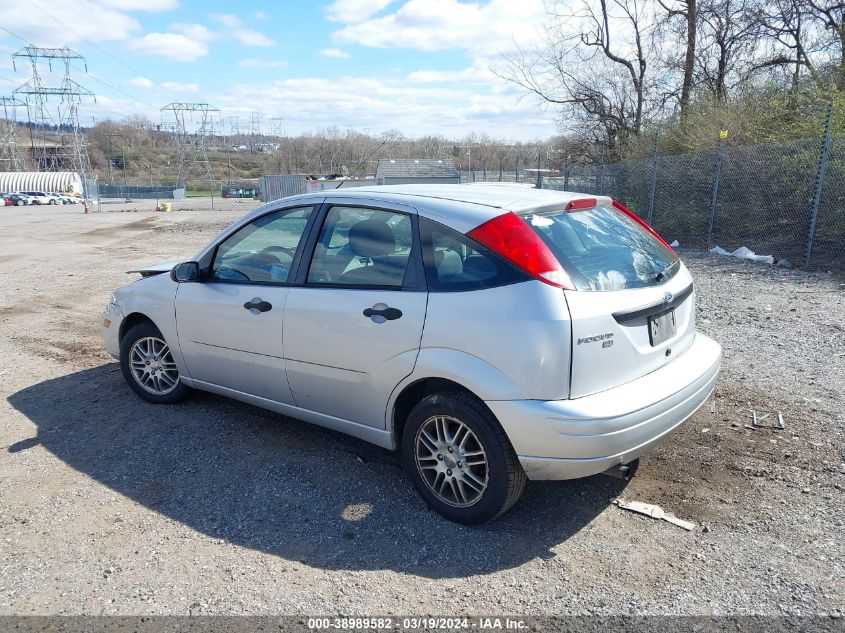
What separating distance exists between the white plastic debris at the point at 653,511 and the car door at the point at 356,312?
145 cm

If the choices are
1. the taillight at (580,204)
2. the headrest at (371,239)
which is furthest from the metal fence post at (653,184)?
the headrest at (371,239)

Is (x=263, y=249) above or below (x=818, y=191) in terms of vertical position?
below

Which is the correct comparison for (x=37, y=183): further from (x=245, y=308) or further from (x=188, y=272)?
(x=245, y=308)

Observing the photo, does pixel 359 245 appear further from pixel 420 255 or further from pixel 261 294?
pixel 261 294

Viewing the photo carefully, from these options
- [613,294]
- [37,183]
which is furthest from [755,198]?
[37,183]

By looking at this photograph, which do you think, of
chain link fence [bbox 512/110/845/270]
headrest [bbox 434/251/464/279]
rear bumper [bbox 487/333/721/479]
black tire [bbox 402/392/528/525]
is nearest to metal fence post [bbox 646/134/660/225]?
chain link fence [bbox 512/110/845/270]

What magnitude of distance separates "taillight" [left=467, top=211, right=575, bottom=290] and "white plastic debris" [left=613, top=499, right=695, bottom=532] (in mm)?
1380

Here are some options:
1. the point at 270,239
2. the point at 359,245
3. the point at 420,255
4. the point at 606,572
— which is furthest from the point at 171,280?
the point at 606,572

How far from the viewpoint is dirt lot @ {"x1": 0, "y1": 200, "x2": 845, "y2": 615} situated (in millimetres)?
2863

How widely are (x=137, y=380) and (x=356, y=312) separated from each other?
2.64 m

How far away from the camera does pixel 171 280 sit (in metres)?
4.86

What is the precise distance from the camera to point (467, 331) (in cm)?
316

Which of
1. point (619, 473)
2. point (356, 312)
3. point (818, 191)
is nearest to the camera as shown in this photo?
point (356, 312)

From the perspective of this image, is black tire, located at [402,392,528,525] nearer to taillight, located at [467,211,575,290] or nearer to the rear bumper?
the rear bumper
